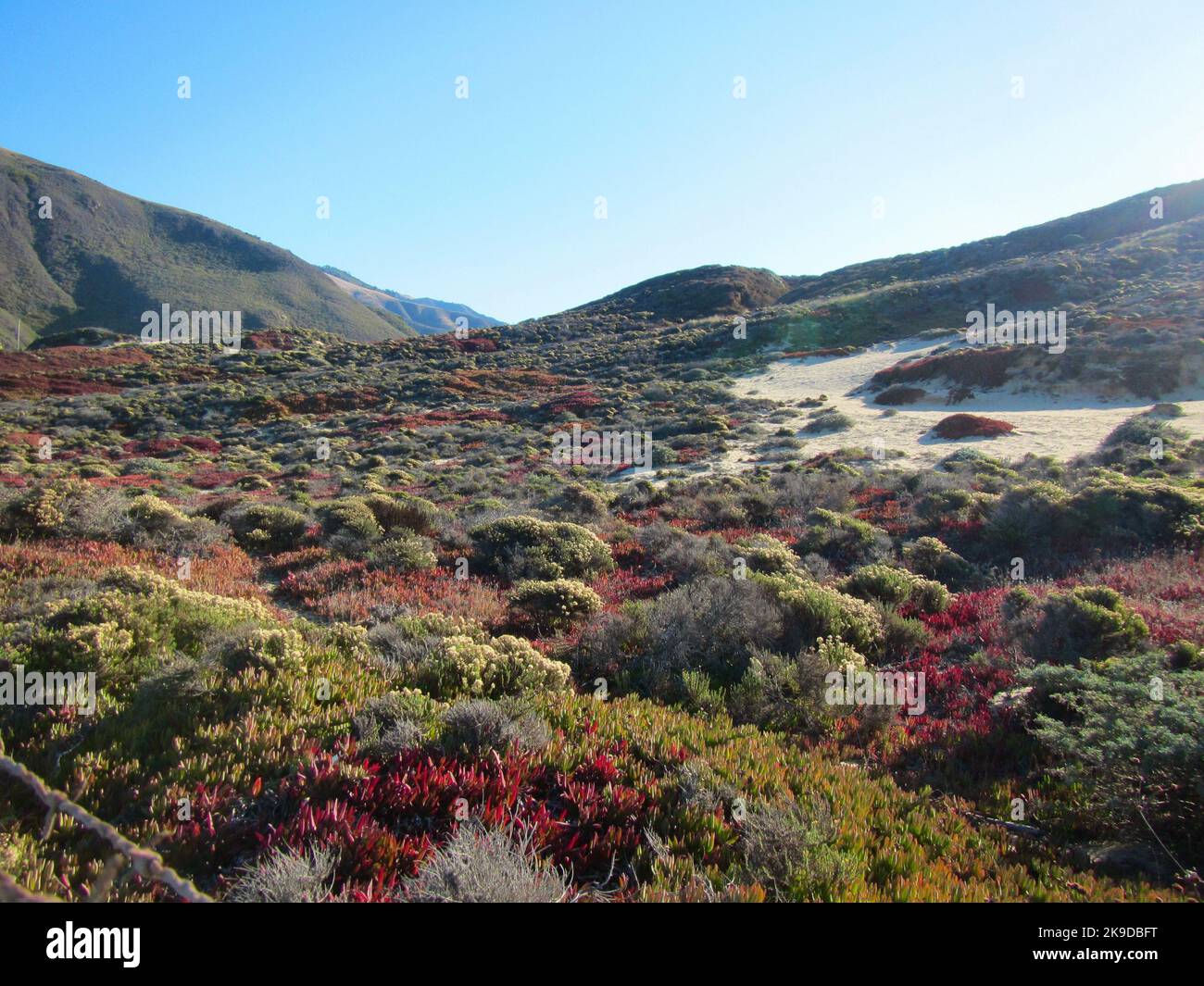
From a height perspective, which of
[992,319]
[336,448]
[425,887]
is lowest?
[425,887]

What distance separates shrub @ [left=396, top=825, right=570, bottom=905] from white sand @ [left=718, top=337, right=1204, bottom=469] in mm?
19411

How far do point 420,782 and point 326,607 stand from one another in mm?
4735

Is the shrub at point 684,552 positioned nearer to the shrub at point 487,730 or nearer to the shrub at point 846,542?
the shrub at point 846,542

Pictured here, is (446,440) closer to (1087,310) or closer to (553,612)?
(553,612)

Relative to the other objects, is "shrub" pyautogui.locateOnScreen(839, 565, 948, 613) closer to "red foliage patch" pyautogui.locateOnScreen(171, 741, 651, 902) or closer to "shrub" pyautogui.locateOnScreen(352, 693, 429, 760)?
"red foliage patch" pyautogui.locateOnScreen(171, 741, 651, 902)

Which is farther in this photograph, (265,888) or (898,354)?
(898,354)

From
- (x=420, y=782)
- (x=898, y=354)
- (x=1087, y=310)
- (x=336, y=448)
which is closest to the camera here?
(x=420, y=782)

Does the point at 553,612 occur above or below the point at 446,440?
below

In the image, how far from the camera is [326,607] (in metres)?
7.48
